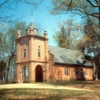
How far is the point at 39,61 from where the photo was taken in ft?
124

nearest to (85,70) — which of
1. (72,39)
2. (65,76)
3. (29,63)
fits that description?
(65,76)

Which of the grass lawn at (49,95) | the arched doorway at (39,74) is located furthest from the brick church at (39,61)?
the grass lawn at (49,95)

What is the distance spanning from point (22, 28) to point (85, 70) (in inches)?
736

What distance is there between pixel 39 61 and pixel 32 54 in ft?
7.00

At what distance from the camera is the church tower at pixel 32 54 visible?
A: 3662cm

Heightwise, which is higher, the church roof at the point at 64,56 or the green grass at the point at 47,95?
the church roof at the point at 64,56

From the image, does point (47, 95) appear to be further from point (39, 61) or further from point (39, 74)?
point (39, 74)

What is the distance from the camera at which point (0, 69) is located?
133 feet

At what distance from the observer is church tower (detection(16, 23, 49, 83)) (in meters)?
36.6

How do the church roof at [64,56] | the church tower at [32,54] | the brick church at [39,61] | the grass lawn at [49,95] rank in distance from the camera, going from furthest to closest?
the church roof at [64,56], the brick church at [39,61], the church tower at [32,54], the grass lawn at [49,95]

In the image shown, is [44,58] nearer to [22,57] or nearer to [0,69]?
[22,57]

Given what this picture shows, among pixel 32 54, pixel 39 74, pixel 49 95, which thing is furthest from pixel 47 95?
pixel 39 74

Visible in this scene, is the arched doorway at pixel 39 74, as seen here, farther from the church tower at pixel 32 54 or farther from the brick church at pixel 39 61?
the church tower at pixel 32 54

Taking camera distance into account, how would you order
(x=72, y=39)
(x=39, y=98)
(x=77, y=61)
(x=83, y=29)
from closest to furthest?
(x=39, y=98) < (x=83, y=29) < (x=77, y=61) < (x=72, y=39)
